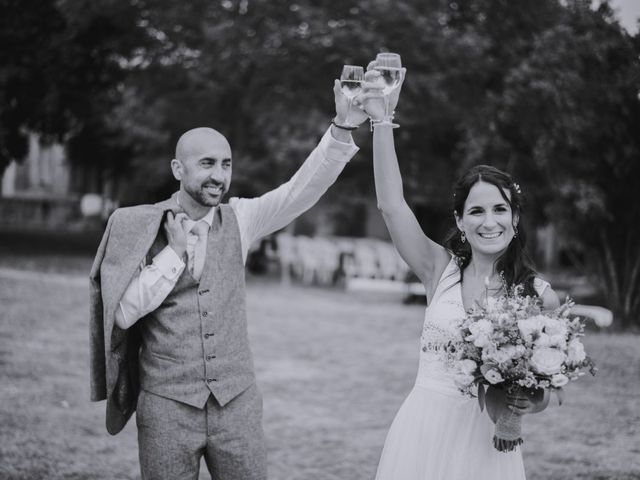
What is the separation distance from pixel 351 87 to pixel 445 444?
5.35 feet

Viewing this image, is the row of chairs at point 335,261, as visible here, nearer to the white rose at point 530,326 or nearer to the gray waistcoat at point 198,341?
the gray waistcoat at point 198,341

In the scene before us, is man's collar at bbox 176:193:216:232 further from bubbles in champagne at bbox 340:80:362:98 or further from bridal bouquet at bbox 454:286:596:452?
bridal bouquet at bbox 454:286:596:452

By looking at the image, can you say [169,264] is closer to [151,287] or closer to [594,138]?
[151,287]

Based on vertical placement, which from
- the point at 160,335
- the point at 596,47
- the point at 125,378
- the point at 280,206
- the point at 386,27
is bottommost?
the point at 125,378

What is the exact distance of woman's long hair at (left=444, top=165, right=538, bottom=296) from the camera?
129 inches

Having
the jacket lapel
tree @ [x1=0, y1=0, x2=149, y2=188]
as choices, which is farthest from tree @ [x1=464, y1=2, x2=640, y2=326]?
tree @ [x1=0, y1=0, x2=149, y2=188]

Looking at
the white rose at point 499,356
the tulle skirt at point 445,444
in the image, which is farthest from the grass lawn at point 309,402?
the white rose at point 499,356

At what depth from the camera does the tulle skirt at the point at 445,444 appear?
10.6 feet

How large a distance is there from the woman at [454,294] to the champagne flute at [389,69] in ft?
0.16

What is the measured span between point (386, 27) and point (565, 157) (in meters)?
7.59

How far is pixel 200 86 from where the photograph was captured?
21.8 m

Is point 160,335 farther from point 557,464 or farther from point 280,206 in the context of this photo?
point 557,464

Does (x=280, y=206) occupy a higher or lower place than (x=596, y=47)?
lower

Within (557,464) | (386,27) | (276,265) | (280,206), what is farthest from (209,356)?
(276,265)
